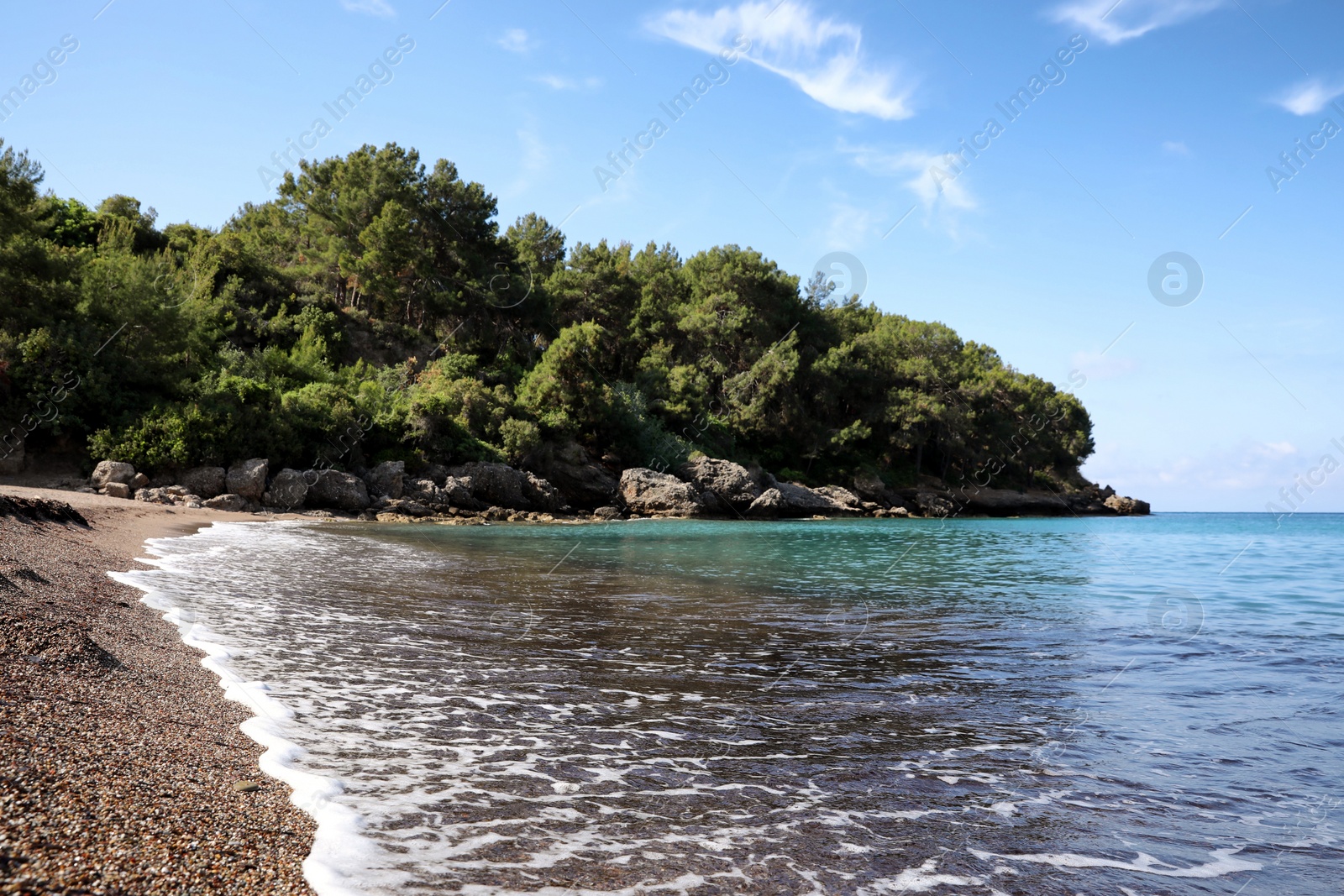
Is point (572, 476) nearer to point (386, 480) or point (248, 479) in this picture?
point (386, 480)

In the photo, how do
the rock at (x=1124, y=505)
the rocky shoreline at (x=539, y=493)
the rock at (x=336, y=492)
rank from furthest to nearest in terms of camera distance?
the rock at (x=1124, y=505) < the rock at (x=336, y=492) < the rocky shoreline at (x=539, y=493)

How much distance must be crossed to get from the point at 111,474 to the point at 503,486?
51.7 ft

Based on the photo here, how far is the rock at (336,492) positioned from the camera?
101ft

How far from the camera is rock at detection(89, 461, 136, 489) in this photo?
25328mm

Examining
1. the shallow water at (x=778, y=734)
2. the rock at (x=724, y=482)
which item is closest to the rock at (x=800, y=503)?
the rock at (x=724, y=482)

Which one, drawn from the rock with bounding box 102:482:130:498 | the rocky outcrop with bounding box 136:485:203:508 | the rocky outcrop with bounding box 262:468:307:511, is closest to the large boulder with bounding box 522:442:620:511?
the rocky outcrop with bounding box 262:468:307:511

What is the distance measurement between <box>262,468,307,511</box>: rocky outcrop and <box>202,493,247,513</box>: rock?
1.31m

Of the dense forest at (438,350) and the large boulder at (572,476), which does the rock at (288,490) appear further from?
the large boulder at (572,476)

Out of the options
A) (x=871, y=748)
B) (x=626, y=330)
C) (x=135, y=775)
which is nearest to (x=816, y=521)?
(x=626, y=330)

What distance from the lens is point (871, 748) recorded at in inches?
217

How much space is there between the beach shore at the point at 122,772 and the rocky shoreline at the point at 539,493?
893 inches

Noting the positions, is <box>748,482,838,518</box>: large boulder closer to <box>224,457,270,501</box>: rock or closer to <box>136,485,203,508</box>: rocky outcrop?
<box>224,457,270,501</box>: rock

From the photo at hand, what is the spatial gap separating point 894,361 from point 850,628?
2195 inches

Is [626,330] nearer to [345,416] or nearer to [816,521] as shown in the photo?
[816,521]
